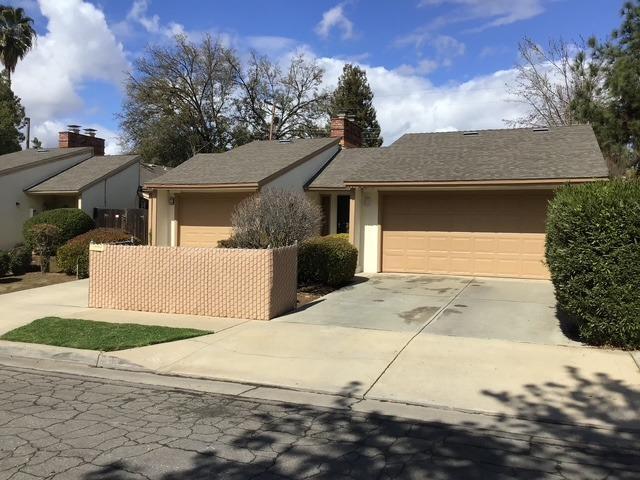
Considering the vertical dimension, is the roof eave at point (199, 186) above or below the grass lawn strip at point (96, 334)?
above

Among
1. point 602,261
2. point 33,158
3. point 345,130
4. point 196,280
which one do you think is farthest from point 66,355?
point 33,158

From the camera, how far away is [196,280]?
1021 centimetres

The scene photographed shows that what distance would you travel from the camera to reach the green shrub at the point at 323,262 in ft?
42.8

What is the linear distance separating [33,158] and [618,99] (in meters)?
23.6

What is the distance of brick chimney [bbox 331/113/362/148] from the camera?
23.8 m

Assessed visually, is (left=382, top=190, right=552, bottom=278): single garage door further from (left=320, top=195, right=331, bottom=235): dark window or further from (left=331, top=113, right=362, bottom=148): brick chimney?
(left=331, top=113, right=362, bottom=148): brick chimney

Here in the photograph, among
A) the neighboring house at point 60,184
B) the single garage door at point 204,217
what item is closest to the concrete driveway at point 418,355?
the single garage door at point 204,217

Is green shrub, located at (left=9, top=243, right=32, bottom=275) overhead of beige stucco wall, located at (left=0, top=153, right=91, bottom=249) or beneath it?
beneath

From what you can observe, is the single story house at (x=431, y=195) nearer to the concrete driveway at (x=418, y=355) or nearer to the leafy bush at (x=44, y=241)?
the leafy bush at (x=44, y=241)

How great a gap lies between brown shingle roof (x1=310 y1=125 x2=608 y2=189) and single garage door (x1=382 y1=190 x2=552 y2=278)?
704 mm

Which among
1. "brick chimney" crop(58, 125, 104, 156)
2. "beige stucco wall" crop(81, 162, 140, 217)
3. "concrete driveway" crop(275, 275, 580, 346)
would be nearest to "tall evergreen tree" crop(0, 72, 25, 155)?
"brick chimney" crop(58, 125, 104, 156)

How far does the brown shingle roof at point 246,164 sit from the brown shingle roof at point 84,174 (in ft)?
13.9

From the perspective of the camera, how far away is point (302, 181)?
19.4 meters

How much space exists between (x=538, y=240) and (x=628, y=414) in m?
9.72
